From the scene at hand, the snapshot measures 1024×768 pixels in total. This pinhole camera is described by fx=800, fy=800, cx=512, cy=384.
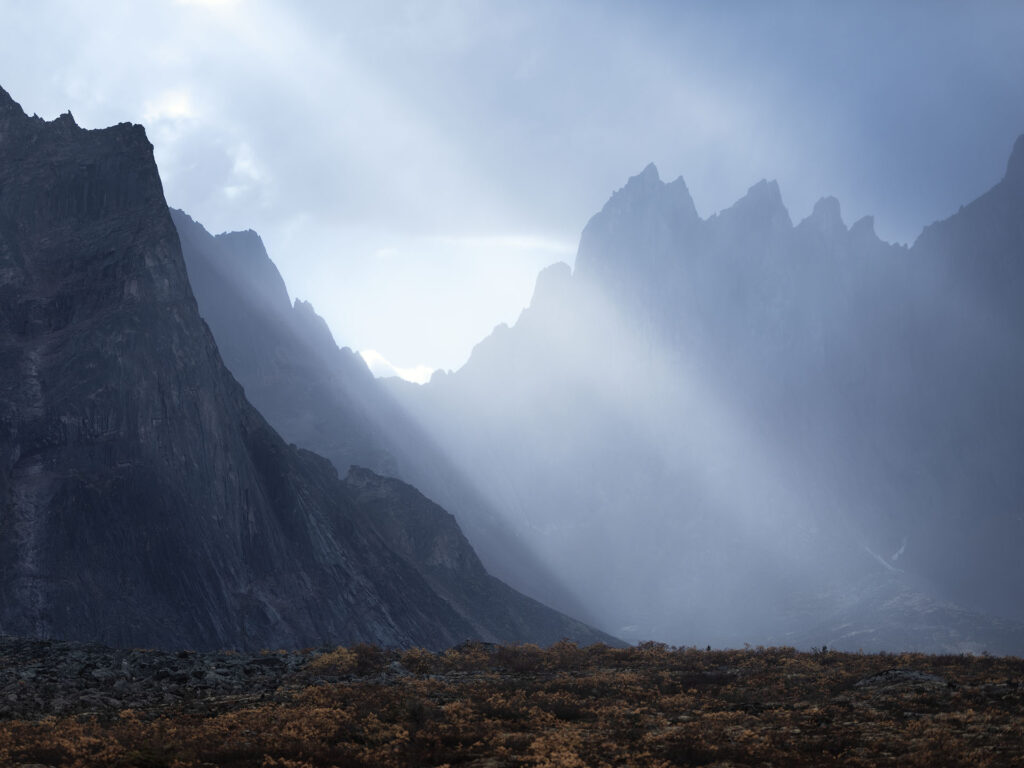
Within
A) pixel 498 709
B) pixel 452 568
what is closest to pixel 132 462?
pixel 498 709

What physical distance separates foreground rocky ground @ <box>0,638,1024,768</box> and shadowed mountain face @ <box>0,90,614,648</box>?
44.0 metres

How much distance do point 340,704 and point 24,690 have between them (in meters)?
9.64

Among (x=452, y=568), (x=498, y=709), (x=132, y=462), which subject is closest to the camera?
(x=498, y=709)

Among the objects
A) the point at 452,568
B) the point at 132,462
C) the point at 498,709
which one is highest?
→ the point at 132,462

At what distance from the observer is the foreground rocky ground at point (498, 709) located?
17547 mm

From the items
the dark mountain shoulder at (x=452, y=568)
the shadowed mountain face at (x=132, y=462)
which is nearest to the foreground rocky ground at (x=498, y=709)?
the shadowed mountain face at (x=132, y=462)

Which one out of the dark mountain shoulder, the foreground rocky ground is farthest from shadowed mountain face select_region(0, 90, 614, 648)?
the foreground rocky ground

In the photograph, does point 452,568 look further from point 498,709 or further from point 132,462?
point 498,709

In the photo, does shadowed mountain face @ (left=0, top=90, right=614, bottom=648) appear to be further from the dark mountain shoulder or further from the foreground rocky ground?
the foreground rocky ground

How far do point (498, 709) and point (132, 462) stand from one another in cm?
6884

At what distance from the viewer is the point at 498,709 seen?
72.9ft

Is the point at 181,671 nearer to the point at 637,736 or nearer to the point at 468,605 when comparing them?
the point at 637,736

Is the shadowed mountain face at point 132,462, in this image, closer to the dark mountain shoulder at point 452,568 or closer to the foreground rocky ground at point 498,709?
the dark mountain shoulder at point 452,568

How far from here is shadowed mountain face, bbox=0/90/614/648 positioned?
231 feet
